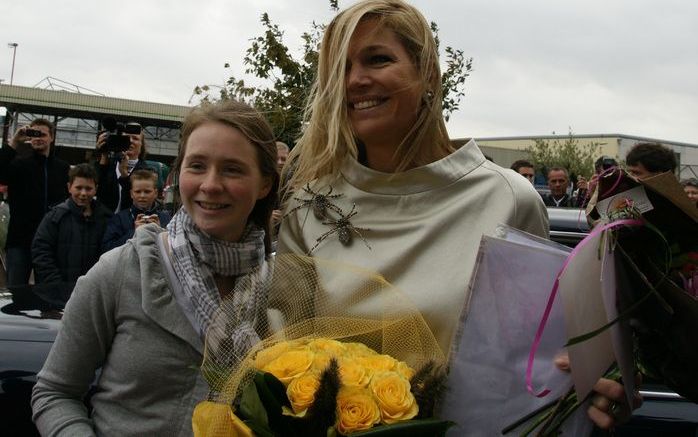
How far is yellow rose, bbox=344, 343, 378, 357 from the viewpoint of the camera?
150 centimetres

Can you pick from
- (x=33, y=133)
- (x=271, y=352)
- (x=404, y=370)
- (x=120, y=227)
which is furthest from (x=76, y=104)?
(x=404, y=370)

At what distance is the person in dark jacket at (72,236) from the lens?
5375 millimetres

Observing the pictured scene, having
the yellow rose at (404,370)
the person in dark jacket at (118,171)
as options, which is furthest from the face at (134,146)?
the yellow rose at (404,370)

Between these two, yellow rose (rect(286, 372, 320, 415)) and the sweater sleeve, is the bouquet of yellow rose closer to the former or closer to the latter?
yellow rose (rect(286, 372, 320, 415))

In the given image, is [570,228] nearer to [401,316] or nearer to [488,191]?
[488,191]

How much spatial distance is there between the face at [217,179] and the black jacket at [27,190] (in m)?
4.87

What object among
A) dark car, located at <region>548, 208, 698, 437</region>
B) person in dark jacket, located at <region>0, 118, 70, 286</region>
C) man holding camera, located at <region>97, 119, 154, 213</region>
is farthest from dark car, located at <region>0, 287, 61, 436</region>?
person in dark jacket, located at <region>0, 118, 70, 286</region>

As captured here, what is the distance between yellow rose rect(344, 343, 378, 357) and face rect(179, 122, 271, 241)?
0.55m

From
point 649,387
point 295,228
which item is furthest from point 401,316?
point 649,387

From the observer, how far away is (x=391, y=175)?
2.17 m

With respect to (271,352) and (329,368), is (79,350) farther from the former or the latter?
(329,368)

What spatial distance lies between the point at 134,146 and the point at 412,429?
5.00 meters

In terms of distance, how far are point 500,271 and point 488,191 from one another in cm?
53

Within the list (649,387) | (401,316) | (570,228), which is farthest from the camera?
(570,228)
